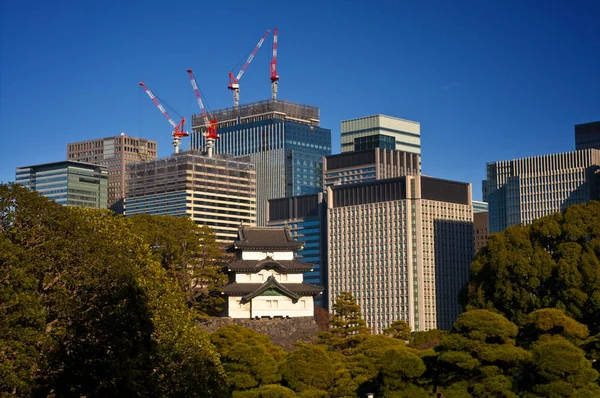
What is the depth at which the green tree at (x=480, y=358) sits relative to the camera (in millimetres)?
71625

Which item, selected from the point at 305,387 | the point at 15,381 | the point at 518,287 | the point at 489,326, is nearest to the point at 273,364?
the point at 305,387

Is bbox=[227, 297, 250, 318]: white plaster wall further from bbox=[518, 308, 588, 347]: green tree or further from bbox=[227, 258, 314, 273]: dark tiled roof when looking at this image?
bbox=[518, 308, 588, 347]: green tree

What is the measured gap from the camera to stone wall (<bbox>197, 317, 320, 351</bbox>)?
375 feet

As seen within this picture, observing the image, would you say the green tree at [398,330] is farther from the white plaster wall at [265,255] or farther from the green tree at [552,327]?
the green tree at [552,327]

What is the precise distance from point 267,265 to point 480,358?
170 ft

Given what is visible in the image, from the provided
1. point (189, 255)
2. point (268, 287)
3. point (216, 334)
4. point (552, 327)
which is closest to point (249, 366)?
point (216, 334)

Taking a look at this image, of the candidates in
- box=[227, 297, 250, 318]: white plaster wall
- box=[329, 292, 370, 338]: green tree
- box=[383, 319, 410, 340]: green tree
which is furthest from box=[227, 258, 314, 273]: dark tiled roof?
box=[383, 319, 410, 340]: green tree

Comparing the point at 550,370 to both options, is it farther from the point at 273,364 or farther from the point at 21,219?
the point at 21,219

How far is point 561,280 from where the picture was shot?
91812 millimetres

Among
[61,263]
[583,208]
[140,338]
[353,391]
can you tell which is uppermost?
[583,208]

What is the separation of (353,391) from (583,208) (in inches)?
1198

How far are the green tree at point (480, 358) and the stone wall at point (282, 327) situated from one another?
131ft

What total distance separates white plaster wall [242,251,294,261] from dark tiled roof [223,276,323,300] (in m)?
3.84

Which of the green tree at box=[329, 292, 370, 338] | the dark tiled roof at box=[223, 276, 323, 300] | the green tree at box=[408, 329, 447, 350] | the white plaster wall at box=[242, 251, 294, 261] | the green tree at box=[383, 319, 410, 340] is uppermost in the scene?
the white plaster wall at box=[242, 251, 294, 261]
